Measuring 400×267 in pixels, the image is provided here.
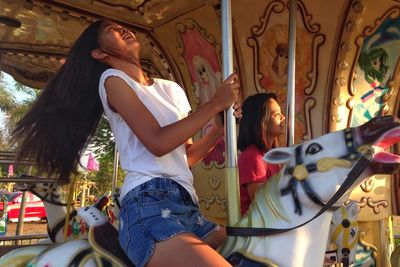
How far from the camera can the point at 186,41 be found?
14.5 feet

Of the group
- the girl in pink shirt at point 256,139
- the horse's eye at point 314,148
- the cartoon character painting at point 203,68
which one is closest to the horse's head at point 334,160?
the horse's eye at point 314,148

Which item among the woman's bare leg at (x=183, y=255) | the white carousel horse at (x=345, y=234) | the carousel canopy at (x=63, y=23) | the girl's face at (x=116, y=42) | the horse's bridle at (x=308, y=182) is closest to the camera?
the woman's bare leg at (x=183, y=255)

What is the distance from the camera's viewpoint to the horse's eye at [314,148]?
5.14 ft

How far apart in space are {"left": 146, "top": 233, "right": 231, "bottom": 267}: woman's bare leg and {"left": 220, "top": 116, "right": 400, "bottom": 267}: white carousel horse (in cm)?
14

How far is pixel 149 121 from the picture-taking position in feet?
4.97

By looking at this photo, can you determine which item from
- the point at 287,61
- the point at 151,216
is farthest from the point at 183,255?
the point at 287,61

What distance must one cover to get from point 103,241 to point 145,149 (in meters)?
0.41

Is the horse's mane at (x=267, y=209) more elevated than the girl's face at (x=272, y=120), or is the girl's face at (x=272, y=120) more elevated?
the girl's face at (x=272, y=120)

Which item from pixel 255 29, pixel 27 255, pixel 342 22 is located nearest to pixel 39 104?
pixel 27 255

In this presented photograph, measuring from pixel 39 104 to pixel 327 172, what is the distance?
1081mm

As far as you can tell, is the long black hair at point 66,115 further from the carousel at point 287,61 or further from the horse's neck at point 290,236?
the carousel at point 287,61

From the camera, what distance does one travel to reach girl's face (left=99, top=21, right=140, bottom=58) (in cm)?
175

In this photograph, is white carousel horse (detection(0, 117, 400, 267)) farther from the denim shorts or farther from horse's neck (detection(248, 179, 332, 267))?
the denim shorts

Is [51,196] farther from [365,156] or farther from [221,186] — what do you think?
[365,156]
